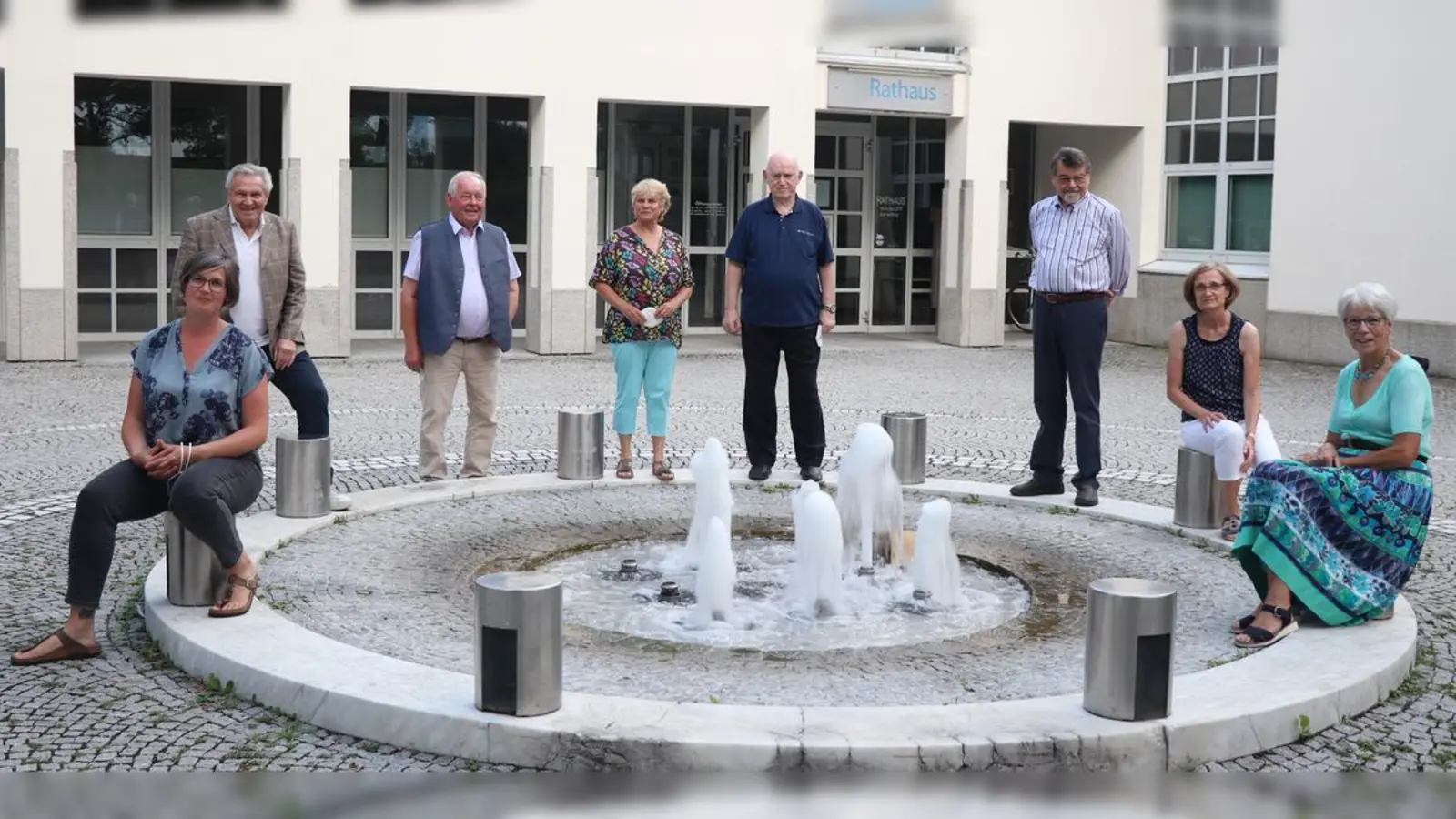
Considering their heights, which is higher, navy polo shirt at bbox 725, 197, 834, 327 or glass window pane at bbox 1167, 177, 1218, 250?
glass window pane at bbox 1167, 177, 1218, 250

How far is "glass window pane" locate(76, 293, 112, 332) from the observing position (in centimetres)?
2159

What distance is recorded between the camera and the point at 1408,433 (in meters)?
6.59

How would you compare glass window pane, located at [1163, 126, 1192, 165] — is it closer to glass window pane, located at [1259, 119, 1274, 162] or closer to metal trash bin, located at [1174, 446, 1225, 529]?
glass window pane, located at [1259, 119, 1274, 162]

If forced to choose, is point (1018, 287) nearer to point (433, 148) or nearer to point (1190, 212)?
point (1190, 212)

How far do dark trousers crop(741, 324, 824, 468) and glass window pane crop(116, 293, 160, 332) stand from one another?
13901 millimetres

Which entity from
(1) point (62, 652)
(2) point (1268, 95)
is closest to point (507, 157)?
(2) point (1268, 95)

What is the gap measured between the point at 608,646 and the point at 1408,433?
11.0ft

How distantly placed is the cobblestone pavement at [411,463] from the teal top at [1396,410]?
92 centimetres

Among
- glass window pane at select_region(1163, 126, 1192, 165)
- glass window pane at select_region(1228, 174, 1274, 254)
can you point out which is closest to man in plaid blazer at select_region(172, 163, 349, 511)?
glass window pane at select_region(1228, 174, 1274, 254)

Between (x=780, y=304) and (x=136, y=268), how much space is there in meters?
14.5

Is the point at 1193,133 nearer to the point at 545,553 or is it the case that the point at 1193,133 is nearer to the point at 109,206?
the point at 109,206

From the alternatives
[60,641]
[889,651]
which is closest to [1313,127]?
[889,651]

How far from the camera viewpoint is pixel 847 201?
2606 cm

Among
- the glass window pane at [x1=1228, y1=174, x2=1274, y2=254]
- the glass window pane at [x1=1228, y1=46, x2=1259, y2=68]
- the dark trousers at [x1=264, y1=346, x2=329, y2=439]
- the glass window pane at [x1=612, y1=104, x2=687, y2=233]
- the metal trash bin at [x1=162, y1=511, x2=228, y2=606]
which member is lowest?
the metal trash bin at [x1=162, y1=511, x2=228, y2=606]
